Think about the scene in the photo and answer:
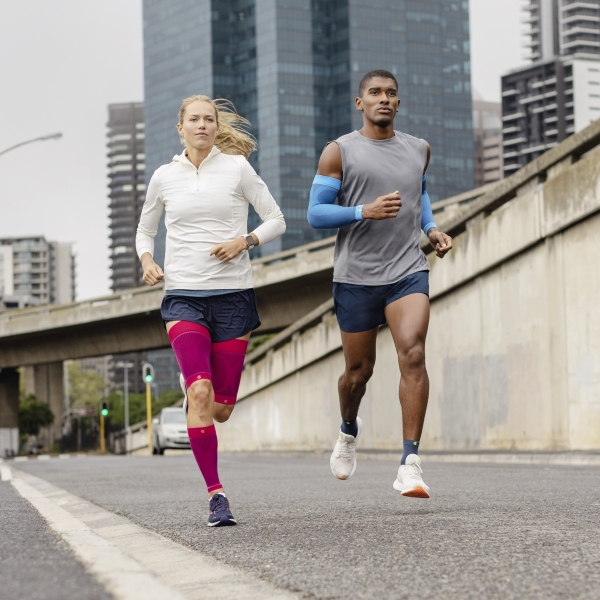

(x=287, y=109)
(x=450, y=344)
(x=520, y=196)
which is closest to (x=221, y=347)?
(x=520, y=196)

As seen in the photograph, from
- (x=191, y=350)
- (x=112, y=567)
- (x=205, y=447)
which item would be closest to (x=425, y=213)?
(x=191, y=350)

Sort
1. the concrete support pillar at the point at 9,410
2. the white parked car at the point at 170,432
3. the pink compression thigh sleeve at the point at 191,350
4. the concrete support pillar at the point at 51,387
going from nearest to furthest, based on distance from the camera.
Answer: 1. the pink compression thigh sleeve at the point at 191,350
2. the white parked car at the point at 170,432
3. the concrete support pillar at the point at 9,410
4. the concrete support pillar at the point at 51,387

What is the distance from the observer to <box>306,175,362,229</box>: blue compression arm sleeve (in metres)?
6.73

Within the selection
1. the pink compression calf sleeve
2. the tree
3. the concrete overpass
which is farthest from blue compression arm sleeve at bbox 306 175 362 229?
the tree

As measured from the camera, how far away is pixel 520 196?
18.3m

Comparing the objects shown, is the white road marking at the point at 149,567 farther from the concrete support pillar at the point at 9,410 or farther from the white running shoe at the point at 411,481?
the concrete support pillar at the point at 9,410

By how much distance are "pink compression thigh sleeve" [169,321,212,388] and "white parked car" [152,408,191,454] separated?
29.1m

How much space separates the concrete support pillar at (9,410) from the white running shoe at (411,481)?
52.9 meters

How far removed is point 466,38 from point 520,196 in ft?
544

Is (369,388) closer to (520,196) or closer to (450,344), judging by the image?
(450,344)

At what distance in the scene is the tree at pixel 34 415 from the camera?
7481 centimetres

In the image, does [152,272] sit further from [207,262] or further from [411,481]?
[411,481]

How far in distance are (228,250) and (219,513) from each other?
1277mm

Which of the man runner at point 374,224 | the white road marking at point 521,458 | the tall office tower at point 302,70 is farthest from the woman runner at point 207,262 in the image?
the tall office tower at point 302,70
